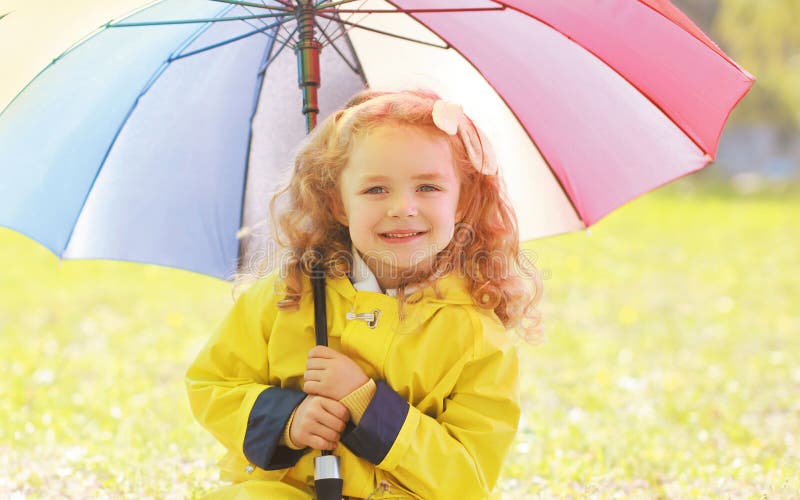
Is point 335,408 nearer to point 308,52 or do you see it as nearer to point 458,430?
Answer: point 458,430

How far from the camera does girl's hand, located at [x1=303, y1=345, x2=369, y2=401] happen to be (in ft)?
7.22

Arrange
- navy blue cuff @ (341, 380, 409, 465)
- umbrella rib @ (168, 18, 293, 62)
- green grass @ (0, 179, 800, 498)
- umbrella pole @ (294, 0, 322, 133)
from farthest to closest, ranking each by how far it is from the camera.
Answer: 1. green grass @ (0, 179, 800, 498)
2. umbrella rib @ (168, 18, 293, 62)
3. umbrella pole @ (294, 0, 322, 133)
4. navy blue cuff @ (341, 380, 409, 465)

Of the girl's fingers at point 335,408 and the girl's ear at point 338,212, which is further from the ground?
the girl's ear at point 338,212

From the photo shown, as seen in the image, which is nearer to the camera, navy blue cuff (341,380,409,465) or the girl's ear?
navy blue cuff (341,380,409,465)

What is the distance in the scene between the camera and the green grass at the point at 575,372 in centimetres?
324

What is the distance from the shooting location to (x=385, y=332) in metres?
2.27

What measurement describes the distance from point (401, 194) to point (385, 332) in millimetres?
341

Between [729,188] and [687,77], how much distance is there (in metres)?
10.5

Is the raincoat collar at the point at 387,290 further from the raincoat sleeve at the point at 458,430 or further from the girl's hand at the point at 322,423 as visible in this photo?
the girl's hand at the point at 322,423

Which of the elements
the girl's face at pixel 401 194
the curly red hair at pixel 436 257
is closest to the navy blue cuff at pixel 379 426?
the curly red hair at pixel 436 257

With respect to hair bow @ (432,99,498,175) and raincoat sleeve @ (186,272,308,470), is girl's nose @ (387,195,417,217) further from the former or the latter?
raincoat sleeve @ (186,272,308,470)

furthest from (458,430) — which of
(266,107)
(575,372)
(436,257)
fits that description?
(575,372)

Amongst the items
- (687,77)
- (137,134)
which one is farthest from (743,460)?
(137,134)

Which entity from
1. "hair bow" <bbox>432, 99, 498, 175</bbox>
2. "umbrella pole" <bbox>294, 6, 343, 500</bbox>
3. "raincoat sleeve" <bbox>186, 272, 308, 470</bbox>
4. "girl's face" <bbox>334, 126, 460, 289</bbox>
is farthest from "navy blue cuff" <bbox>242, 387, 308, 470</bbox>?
"hair bow" <bbox>432, 99, 498, 175</bbox>
